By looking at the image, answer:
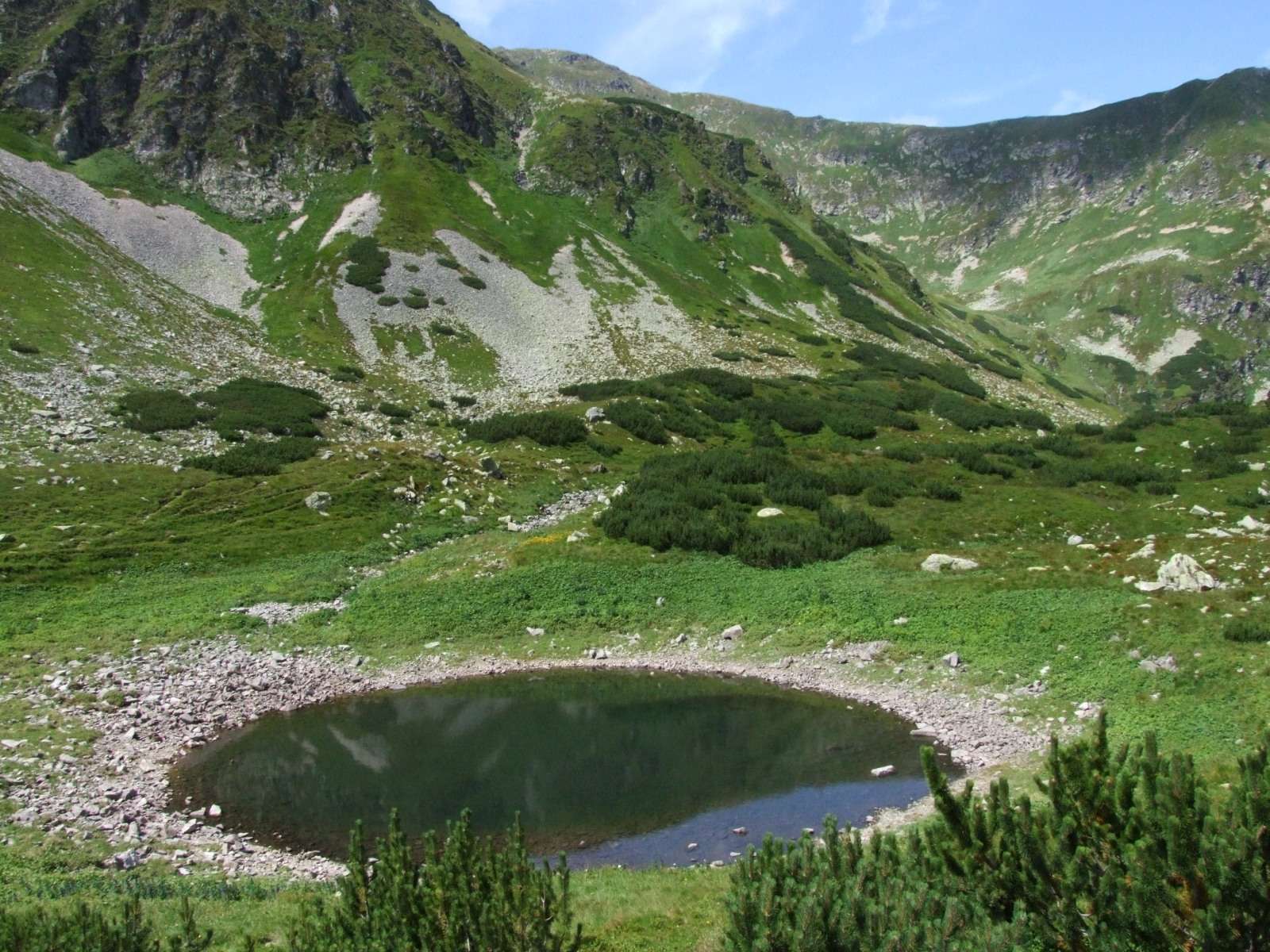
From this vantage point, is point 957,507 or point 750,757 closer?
point 750,757

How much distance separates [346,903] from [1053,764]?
814 centimetres

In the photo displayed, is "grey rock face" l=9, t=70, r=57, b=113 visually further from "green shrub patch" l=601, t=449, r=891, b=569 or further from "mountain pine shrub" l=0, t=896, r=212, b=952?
"mountain pine shrub" l=0, t=896, r=212, b=952

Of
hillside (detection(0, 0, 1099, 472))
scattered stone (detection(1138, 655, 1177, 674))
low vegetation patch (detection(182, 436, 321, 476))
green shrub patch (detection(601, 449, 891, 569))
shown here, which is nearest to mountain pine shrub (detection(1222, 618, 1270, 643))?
scattered stone (detection(1138, 655, 1177, 674))

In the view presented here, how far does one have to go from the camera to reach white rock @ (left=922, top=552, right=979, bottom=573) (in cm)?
3234

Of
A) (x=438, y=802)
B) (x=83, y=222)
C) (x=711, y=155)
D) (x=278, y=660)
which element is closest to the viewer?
(x=438, y=802)

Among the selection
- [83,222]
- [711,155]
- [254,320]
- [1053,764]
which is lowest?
[1053,764]

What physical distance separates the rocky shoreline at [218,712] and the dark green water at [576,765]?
67cm

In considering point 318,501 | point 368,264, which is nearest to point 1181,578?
point 318,501

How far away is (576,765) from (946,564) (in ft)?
61.0

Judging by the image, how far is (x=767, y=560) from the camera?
114 feet

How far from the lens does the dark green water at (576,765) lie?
731 inches

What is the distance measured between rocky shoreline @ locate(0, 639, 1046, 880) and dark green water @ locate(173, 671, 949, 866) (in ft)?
2.21

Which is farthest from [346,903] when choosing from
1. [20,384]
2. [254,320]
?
[254,320]

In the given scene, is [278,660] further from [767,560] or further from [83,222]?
[83,222]
